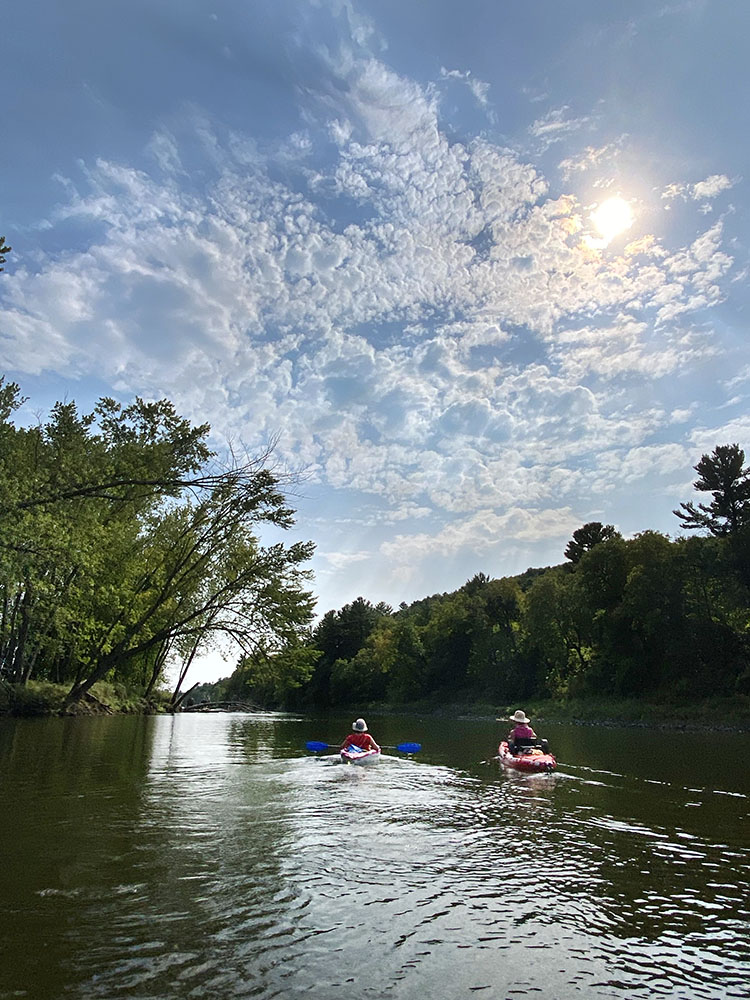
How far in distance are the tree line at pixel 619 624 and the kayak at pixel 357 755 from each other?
10823 millimetres

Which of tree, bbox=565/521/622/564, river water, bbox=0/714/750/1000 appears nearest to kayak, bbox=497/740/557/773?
river water, bbox=0/714/750/1000

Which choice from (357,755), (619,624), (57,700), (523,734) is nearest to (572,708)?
(619,624)

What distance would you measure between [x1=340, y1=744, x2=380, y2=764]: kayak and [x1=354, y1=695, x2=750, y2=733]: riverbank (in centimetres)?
2546

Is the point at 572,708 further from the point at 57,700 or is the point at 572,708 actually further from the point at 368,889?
the point at 368,889

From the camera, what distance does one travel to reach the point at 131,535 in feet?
104

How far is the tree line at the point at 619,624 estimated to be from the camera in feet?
139

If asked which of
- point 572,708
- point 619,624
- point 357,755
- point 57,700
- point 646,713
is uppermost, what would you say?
point 619,624

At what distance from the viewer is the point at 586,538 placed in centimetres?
6925

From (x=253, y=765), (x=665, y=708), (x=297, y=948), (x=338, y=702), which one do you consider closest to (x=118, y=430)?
(x=253, y=765)

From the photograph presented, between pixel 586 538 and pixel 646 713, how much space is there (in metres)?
29.1

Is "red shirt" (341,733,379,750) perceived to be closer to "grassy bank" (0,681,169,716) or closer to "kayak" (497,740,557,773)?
"kayak" (497,740,557,773)

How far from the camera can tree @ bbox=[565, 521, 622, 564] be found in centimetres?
6838

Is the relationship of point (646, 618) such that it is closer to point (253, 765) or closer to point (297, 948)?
point (253, 765)

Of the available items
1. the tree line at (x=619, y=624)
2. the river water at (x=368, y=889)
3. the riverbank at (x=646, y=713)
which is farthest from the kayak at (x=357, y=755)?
the riverbank at (x=646, y=713)
